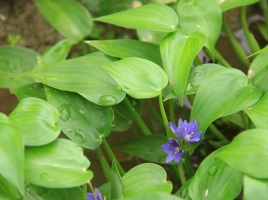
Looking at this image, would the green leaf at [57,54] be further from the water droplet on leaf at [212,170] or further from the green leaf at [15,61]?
the water droplet on leaf at [212,170]

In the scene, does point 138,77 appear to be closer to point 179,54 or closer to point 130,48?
point 179,54

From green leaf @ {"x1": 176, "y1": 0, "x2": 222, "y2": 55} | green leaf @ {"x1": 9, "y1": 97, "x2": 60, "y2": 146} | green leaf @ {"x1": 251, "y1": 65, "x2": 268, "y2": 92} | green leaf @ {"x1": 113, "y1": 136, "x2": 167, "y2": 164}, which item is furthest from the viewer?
green leaf @ {"x1": 113, "y1": 136, "x2": 167, "y2": 164}

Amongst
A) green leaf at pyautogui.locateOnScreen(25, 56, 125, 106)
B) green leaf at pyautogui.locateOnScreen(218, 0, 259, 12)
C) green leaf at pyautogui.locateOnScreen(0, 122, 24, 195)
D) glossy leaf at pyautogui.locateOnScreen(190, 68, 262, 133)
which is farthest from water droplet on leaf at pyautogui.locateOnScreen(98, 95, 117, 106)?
green leaf at pyautogui.locateOnScreen(218, 0, 259, 12)

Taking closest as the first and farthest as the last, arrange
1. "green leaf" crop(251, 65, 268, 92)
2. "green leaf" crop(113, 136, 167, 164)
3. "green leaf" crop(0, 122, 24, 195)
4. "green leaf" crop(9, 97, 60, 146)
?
"green leaf" crop(0, 122, 24, 195) → "green leaf" crop(9, 97, 60, 146) → "green leaf" crop(251, 65, 268, 92) → "green leaf" crop(113, 136, 167, 164)

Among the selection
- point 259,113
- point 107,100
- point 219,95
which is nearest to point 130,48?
point 107,100

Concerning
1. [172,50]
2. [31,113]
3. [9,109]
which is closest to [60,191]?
[31,113]

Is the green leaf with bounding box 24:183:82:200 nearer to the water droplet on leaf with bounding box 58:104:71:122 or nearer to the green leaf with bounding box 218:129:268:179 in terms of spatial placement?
the water droplet on leaf with bounding box 58:104:71:122

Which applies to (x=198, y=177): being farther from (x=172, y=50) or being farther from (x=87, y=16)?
(x=87, y=16)
